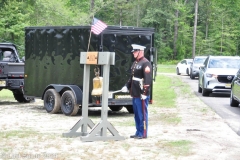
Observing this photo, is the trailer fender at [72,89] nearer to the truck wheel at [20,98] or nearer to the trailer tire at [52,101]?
the trailer tire at [52,101]

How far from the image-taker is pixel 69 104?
53.0 feet

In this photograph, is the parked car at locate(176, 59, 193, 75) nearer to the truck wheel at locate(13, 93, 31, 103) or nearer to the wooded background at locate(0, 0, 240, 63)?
the truck wheel at locate(13, 93, 31, 103)

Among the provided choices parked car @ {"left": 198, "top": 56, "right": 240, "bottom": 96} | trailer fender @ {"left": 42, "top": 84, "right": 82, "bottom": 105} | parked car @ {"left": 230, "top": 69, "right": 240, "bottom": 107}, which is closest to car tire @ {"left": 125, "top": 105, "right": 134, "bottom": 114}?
trailer fender @ {"left": 42, "top": 84, "right": 82, "bottom": 105}

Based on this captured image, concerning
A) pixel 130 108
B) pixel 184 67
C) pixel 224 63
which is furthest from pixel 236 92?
pixel 184 67

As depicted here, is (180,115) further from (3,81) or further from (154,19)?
(154,19)

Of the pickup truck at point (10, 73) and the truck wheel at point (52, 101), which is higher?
the pickup truck at point (10, 73)

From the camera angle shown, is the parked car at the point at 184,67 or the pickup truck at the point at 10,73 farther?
the parked car at the point at 184,67

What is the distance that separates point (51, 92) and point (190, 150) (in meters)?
7.54

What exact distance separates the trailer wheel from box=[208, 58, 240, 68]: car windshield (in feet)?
32.0

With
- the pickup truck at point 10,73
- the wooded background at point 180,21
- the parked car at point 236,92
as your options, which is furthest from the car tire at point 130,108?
the wooded background at point 180,21

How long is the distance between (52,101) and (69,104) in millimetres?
909

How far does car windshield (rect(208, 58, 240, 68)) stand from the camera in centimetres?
2448

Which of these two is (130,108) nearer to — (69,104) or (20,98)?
(69,104)

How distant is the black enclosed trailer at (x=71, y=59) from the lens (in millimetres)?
15711
